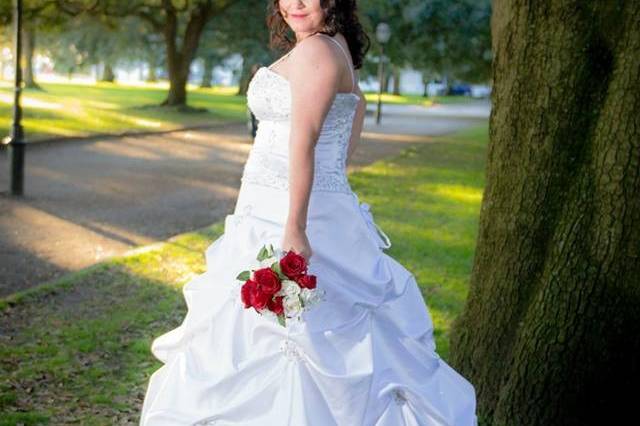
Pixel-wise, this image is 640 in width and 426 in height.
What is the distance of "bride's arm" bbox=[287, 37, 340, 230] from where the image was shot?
3186 mm

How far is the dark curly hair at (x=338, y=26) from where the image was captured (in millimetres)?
3338

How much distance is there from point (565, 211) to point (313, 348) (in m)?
1.68

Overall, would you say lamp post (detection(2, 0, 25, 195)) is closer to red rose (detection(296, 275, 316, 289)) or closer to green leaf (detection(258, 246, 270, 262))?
green leaf (detection(258, 246, 270, 262))

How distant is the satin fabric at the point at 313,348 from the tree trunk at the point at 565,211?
0.89 meters

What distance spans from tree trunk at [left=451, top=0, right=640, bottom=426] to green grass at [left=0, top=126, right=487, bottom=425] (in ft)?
6.38

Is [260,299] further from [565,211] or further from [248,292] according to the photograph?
[565,211]

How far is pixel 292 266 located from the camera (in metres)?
3.20

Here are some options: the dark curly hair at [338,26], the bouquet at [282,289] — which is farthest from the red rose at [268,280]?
the dark curly hair at [338,26]

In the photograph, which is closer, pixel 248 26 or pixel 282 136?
pixel 282 136

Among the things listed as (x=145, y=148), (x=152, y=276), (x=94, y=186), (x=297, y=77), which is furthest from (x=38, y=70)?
(x=297, y=77)

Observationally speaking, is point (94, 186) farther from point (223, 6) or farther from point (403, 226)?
point (223, 6)

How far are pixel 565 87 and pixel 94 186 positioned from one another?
1126 centimetres

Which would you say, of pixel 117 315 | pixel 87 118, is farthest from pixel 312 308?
pixel 87 118

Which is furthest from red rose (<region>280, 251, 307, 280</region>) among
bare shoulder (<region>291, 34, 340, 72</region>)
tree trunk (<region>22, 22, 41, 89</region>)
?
tree trunk (<region>22, 22, 41, 89</region>)
